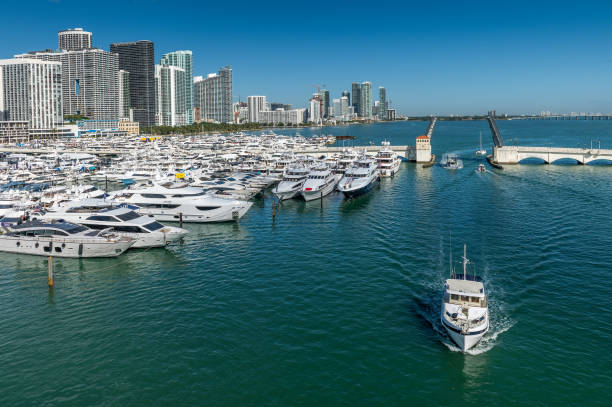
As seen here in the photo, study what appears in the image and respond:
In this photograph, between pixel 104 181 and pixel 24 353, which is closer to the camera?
pixel 24 353

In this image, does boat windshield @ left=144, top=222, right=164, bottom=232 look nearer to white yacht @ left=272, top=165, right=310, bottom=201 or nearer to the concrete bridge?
white yacht @ left=272, top=165, right=310, bottom=201

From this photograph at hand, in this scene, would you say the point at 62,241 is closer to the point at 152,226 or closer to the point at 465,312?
the point at 152,226

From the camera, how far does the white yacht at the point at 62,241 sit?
3975 centimetres

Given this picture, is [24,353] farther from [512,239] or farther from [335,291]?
[512,239]

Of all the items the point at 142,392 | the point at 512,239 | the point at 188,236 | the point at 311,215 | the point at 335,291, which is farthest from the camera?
the point at 311,215

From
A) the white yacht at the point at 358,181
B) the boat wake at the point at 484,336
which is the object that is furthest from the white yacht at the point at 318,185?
the boat wake at the point at 484,336

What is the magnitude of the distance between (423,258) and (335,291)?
10632 millimetres

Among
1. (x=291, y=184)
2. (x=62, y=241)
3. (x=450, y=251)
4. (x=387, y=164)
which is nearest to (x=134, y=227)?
(x=62, y=241)

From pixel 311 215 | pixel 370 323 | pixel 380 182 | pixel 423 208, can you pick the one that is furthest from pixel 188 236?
pixel 380 182

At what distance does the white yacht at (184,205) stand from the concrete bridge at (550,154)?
7942 cm

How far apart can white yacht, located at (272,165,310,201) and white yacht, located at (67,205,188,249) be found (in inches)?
969

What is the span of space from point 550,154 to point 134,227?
100588 millimetres

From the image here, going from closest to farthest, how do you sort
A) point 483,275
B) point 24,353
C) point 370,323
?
point 24,353
point 370,323
point 483,275

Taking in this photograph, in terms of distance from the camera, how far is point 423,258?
3941 cm
